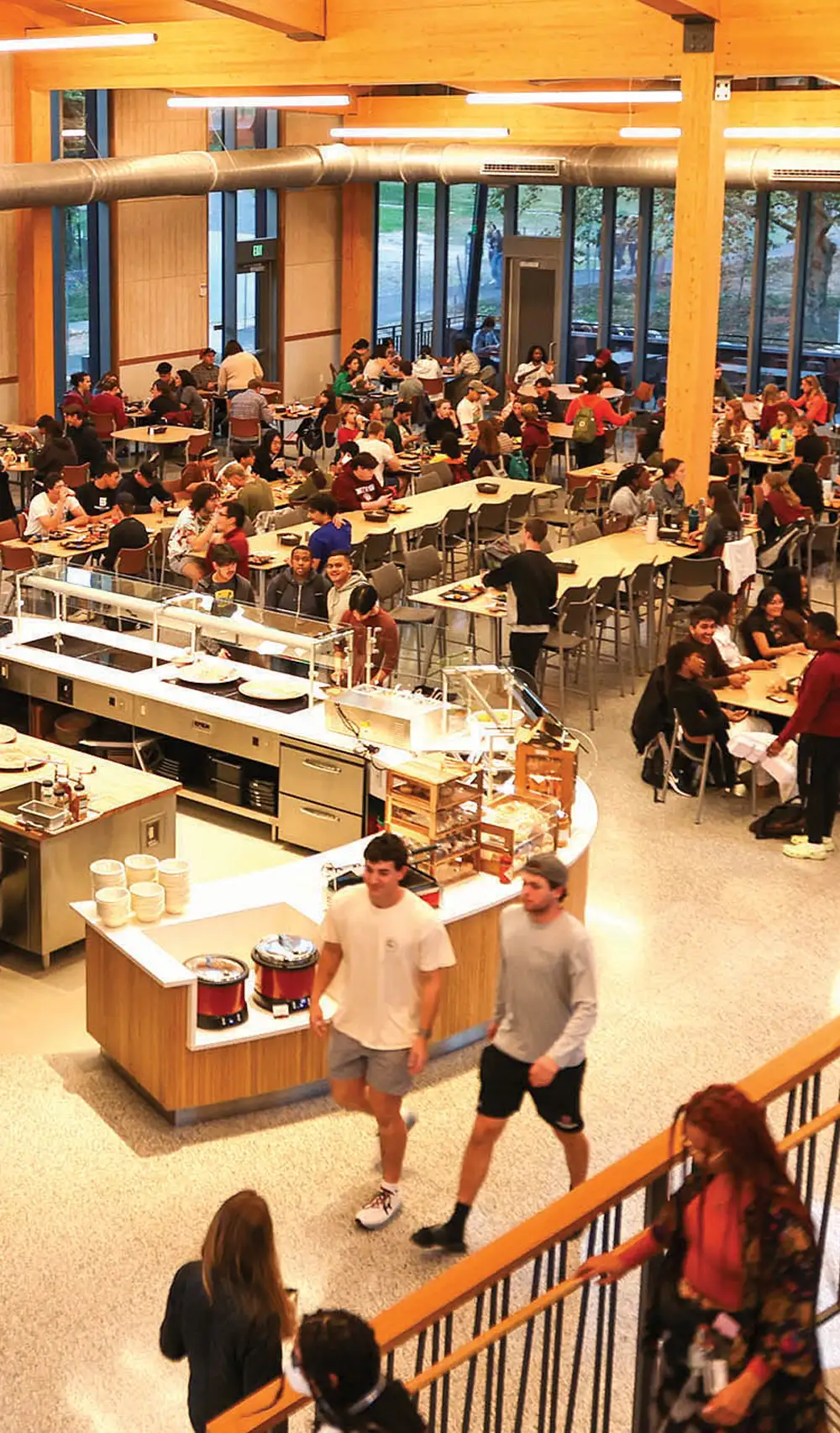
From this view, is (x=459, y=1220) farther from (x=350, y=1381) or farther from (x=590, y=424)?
(x=590, y=424)

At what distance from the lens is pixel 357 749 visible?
827cm

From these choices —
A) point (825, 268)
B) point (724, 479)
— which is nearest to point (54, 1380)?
point (724, 479)

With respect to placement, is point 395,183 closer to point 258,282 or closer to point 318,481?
point 258,282

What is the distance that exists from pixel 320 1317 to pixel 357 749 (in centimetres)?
536

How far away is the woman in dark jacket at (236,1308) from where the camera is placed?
3.87 m

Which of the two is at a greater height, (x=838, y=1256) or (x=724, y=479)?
(x=724, y=479)

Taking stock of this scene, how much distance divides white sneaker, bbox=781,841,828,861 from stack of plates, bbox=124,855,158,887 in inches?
151

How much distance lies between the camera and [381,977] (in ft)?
17.9

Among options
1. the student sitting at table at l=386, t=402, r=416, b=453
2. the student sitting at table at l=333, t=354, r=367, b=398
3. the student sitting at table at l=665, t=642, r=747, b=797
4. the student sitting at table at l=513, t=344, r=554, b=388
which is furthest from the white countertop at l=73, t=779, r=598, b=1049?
the student sitting at table at l=513, t=344, r=554, b=388

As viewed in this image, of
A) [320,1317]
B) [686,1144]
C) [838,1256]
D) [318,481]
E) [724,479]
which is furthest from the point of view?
[724,479]

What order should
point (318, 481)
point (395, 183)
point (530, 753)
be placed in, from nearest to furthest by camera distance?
point (530, 753), point (318, 481), point (395, 183)

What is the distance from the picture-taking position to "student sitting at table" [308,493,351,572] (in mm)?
11258

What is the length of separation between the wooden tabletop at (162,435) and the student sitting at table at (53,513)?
4.07 metres

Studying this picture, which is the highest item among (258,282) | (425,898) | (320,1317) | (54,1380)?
(258,282)
